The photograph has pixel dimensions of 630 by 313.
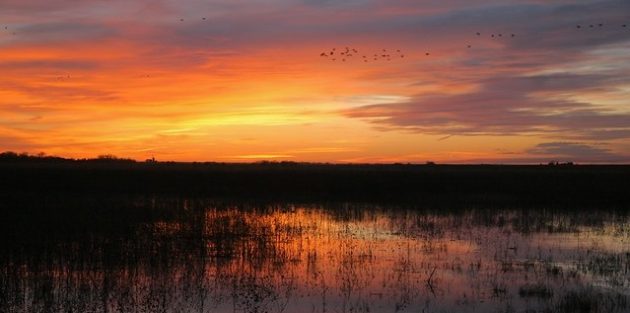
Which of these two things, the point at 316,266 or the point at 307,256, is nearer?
the point at 316,266

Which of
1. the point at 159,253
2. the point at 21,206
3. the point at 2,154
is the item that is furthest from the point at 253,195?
the point at 2,154

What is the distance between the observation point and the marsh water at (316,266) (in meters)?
13.3

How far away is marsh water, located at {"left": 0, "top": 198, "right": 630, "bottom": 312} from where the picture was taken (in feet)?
43.7

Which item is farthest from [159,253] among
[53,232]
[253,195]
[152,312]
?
[253,195]

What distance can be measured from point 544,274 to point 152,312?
9615 millimetres

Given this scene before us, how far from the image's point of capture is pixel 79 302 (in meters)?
12.8

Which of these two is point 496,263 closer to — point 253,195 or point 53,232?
point 53,232

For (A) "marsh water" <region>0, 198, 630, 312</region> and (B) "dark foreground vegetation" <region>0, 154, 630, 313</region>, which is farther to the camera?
(B) "dark foreground vegetation" <region>0, 154, 630, 313</region>

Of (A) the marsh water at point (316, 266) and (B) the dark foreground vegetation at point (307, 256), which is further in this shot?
(B) the dark foreground vegetation at point (307, 256)

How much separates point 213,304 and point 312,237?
9677 millimetres

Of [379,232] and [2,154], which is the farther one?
[2,154]

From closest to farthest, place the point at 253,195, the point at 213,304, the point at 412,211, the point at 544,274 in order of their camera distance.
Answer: the point at 213,304
the point at 544,274
the point at 412,211
the point at 253,195

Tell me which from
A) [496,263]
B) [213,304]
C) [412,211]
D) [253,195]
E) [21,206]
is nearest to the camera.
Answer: [213,304]

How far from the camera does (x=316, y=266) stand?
17281 millimetres
